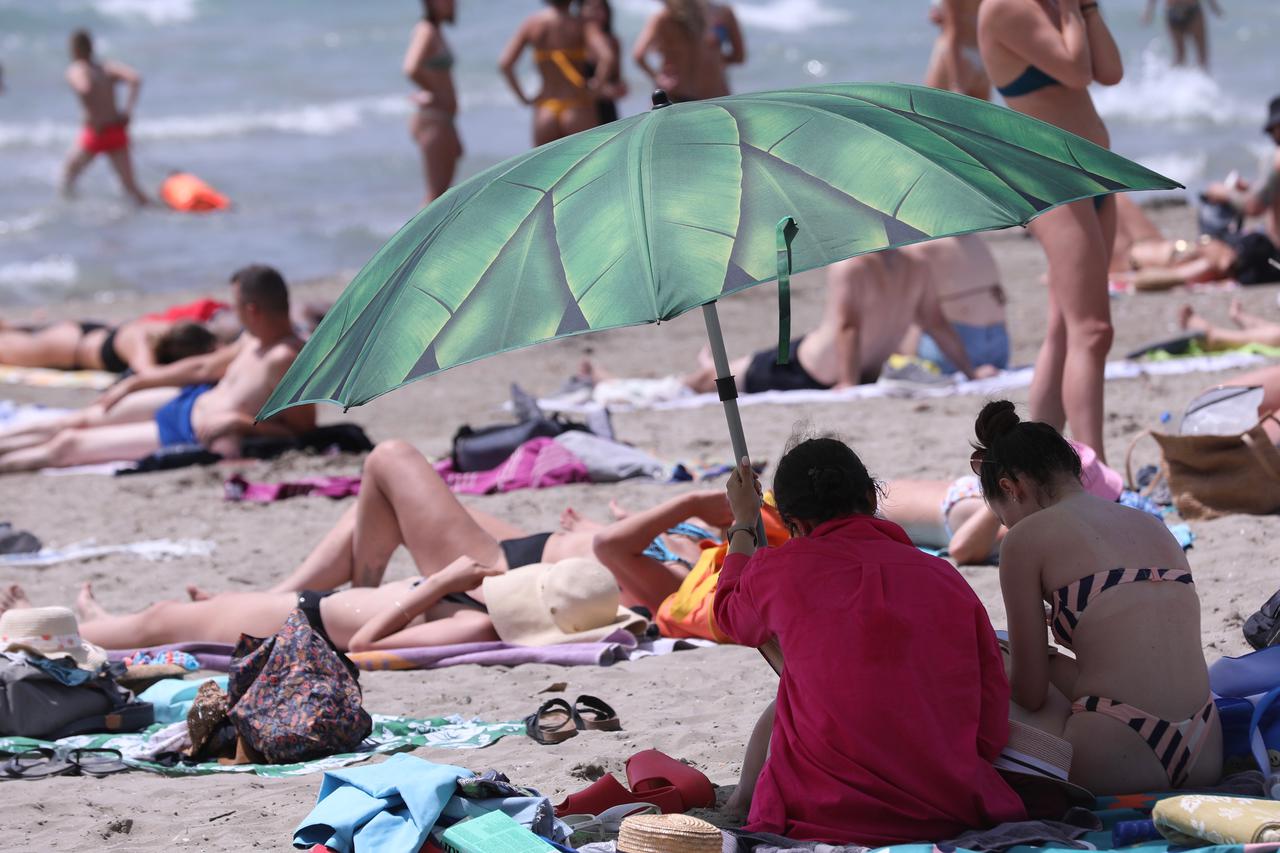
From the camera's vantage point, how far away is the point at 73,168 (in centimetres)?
1631

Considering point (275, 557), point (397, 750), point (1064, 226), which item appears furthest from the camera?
point (275, 557)

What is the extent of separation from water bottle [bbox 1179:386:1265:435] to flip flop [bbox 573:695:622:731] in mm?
2318

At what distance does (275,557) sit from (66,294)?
7.98 meters

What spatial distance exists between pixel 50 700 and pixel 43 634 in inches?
9.8

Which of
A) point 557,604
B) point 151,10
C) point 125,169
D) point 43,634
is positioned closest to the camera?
point 43,634

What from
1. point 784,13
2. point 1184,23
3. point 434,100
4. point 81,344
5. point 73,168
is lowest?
point 81,344

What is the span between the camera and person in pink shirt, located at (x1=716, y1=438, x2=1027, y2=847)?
2.66 meters

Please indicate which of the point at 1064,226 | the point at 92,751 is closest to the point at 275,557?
the point at 92,751

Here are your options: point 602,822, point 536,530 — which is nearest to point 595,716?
point 602,822

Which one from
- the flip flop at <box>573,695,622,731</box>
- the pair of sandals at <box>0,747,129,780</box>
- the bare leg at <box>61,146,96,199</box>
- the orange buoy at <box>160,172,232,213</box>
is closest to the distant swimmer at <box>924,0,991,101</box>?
the flip flop at <box>573,695,622,731</box>

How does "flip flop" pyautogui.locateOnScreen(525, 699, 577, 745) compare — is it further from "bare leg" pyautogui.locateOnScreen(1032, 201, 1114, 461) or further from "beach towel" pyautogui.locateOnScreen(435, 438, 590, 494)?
"beach towel" pyautogui.locateOnScreen(435, 438, 590, 494)

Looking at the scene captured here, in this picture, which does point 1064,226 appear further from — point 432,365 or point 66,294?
point 66,294

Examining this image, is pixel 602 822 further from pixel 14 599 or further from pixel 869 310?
pixel 869 310

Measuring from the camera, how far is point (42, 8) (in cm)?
3031
